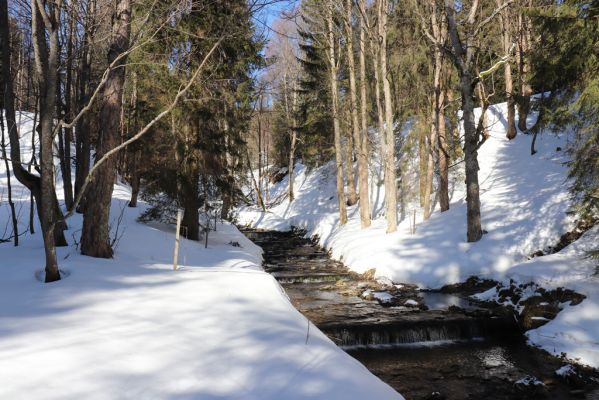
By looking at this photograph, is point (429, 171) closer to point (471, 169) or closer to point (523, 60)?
point (471, 169)

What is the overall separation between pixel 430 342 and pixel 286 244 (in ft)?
43.5

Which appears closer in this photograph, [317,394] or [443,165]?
[317,394]

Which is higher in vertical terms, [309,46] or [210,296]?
[309,46]

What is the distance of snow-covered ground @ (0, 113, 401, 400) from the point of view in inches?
131

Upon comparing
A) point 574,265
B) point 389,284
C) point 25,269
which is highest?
point 25,269

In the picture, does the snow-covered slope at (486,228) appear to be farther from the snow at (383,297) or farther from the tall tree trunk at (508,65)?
the snow at (383,297)

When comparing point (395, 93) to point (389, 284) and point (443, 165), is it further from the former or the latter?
point (389, 284)

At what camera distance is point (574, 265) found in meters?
9.14

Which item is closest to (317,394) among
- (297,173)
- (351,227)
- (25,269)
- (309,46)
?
(25,269)

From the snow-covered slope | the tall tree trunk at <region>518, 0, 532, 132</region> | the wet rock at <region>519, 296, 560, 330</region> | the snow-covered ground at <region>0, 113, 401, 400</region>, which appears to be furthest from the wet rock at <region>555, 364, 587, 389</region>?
the tall tree trunk at <region>518, 0, 532, 132</region>

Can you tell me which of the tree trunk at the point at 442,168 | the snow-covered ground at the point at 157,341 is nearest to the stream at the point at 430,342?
the snow-covered ground at the point at 157,341

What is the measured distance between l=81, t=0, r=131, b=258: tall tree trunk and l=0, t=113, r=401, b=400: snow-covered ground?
2.75ft

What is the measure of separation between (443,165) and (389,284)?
21.3 ft

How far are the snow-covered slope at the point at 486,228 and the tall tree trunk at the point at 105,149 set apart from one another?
8.23 m
